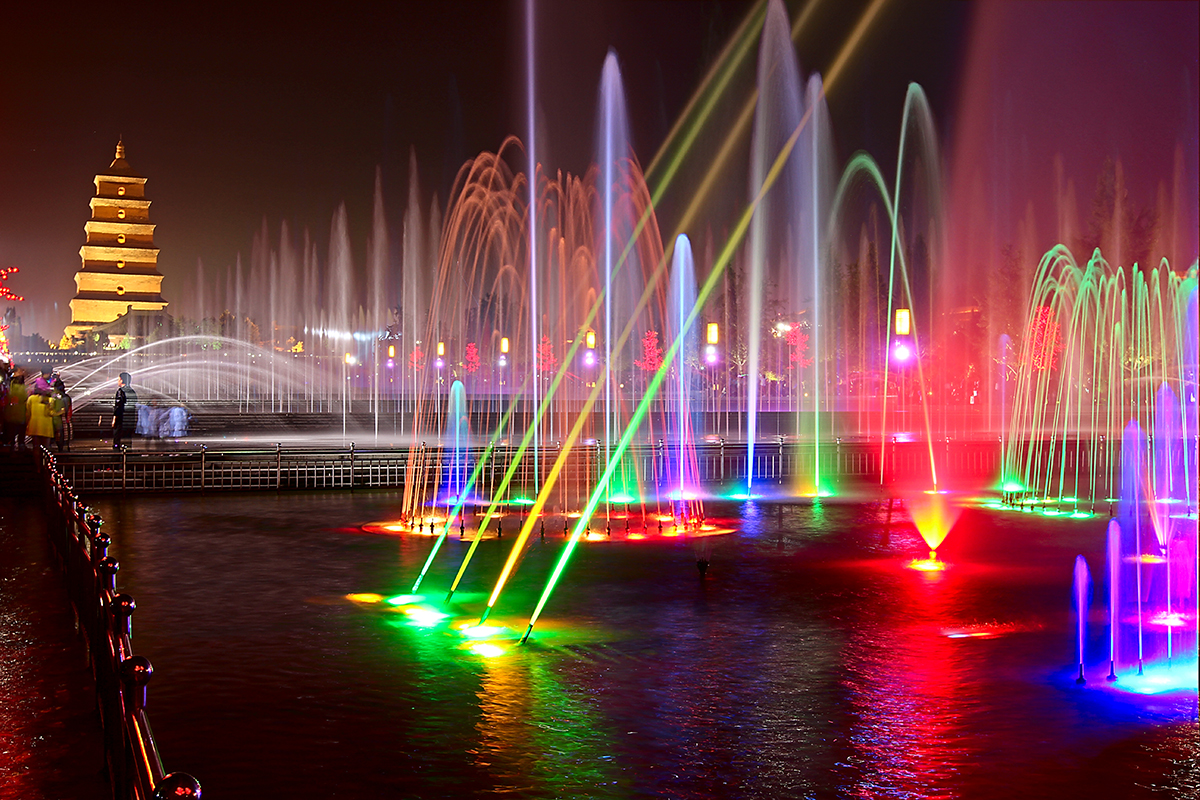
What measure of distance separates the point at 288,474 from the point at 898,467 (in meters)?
12.7

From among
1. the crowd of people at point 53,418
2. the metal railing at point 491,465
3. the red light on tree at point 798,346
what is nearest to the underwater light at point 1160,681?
the metal railing at point 491,465

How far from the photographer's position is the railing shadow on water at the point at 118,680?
13.2 ft

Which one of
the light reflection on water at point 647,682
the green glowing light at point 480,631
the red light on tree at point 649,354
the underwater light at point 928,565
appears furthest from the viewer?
the red light on tree at point 649,354

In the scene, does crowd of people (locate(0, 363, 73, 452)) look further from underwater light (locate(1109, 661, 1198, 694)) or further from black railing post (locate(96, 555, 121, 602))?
underwater light (locate(1109, 661, 1198, 694))

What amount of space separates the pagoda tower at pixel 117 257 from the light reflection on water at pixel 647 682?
8482cm

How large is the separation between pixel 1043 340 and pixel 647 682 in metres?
54.5

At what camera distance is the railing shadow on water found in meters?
4.04

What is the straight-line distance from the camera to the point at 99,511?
1845 centimetres

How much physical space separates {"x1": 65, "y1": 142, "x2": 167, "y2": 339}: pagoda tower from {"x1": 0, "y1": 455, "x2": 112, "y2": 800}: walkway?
85.2m

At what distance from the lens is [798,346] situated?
80.3m

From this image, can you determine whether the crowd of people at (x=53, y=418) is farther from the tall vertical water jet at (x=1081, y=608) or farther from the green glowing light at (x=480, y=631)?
the tall vertical water jet at (x=1081, y=608)

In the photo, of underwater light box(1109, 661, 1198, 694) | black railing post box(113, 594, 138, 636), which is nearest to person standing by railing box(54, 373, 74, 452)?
black railing post box(113, 594, 138, 636)

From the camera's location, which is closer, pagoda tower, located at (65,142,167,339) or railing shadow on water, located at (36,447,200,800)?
railing shadow on water, located at (36,447,200,800)

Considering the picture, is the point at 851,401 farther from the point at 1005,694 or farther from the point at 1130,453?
the point at 1005,694
